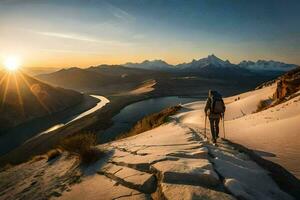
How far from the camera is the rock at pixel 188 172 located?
19.7 ft

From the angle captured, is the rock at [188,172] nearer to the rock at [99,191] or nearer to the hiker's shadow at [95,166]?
the rock at [99,191]

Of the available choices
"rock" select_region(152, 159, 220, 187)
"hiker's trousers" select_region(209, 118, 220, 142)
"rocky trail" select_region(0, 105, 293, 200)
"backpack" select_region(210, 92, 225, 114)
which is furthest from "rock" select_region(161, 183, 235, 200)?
"backpack" select_region(210, 92, 225, 114)

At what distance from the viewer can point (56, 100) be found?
228 ft

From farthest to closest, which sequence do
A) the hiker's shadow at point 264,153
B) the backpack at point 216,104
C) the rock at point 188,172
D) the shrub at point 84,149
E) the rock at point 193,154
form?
the backpack at point 216,104 → the shrub at point 84,149 → the hiker's shadow at point 264,153 → the rock at point 193,154 → the rock at point 188,172

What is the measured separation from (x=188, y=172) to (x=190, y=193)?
2.77 feet

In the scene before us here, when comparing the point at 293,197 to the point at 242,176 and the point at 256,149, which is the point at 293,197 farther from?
the point at 256,149

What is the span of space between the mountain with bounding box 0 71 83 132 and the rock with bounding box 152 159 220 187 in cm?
4445

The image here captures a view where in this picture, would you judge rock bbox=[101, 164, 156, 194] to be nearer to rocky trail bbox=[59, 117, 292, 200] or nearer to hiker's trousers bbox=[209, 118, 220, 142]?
rocky trail bbox=[59, 117, 292, 200]

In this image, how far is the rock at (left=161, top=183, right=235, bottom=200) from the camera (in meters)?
5.29

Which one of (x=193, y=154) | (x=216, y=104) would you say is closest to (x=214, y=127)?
(x=216, y=104)

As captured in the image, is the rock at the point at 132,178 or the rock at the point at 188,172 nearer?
the rock at the point at 188,172

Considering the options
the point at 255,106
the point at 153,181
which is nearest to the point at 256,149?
the point at 153,181

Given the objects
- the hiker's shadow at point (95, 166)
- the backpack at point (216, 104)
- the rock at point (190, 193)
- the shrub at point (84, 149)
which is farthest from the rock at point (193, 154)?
the shrub at point (84, 149)

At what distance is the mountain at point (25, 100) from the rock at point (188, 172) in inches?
1750
